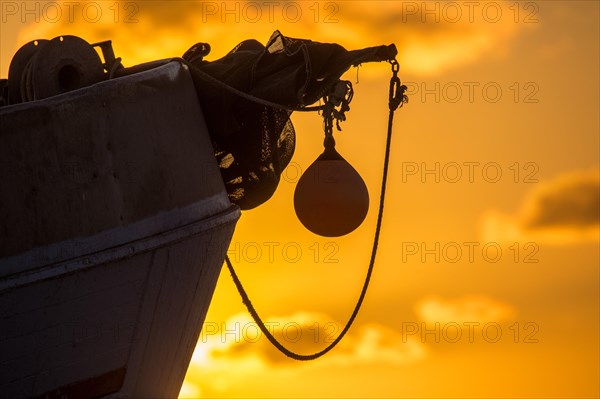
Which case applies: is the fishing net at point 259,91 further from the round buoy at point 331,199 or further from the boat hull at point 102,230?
the round buoy at point 331,199

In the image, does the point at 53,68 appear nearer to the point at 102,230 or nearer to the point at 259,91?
the point at 102,230

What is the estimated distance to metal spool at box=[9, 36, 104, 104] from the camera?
14820 millimetres

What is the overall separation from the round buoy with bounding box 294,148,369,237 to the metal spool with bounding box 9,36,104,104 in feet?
8.97

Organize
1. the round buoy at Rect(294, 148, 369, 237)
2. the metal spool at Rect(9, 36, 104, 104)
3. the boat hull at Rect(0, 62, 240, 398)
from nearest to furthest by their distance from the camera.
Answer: the boat hull at Rect(0, 62, 240, 398)
the round buoy at Rect(294, 148, 369, 237)
the metal spool at Rect(9, 36, 104, 104)

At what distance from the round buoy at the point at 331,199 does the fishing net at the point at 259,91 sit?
1278 millimetres

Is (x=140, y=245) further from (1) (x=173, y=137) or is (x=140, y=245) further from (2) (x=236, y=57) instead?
(2) (x=236, y=57)

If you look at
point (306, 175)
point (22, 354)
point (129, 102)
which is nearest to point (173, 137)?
point (129, 102)

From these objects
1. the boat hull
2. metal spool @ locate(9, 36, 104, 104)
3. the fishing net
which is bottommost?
the boat hull

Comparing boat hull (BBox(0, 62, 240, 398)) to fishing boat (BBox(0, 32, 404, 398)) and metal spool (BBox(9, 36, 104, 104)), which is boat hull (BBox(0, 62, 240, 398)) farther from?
metal spool (BBox(9, 36, 104, 104))

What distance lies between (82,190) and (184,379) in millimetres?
3865

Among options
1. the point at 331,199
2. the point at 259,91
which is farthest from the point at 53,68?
the point at 331,199

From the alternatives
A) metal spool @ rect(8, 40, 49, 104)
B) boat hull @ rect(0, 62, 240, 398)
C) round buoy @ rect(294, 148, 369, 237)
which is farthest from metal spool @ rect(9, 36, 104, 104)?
round buoy @ rect(294, 148, 369, 237)

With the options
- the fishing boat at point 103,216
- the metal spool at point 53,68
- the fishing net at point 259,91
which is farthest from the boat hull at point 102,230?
the metal spool at point 53,68

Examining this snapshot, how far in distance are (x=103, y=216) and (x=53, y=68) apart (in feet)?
6.18
